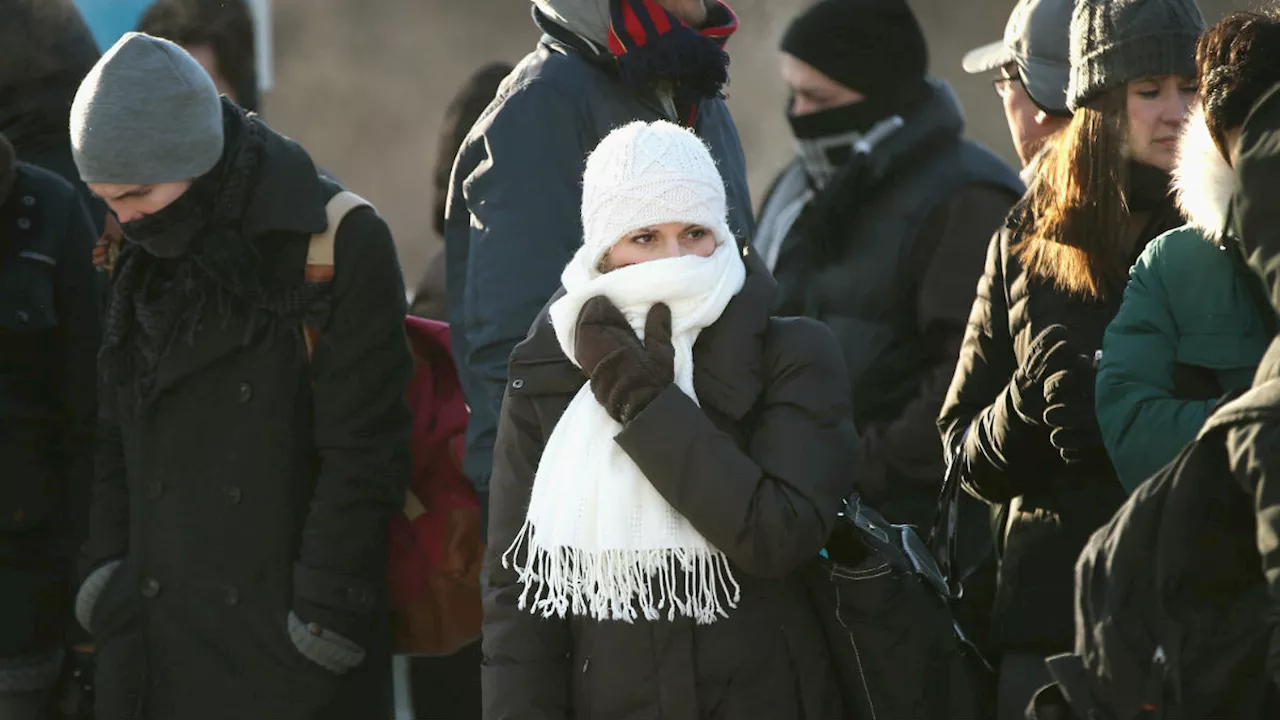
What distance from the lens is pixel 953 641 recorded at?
10.9ft

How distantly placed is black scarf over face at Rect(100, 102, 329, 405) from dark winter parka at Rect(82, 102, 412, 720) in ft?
0.04

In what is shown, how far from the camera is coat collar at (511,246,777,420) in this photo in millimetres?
3320

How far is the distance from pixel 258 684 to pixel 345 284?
886 mm

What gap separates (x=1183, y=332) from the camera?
127 inches

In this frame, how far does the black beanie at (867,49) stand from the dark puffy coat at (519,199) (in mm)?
1054

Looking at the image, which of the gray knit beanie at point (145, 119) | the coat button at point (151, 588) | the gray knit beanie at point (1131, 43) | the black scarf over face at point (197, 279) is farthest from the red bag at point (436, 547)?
the gray knit beanie at point (1131, 43)

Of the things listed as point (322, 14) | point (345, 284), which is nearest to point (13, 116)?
point (345, 284)

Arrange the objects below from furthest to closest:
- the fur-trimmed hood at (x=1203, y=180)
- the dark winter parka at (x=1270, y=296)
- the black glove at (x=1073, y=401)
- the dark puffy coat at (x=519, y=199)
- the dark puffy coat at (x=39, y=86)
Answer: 1. the dark puffy coat at (x=39, y=86)
2. the dark puffy coat at (x=519, y=199)
3. the black glove at (x=1073, y=401)
4. the fur-trimmed hood at (x=1203, y=180)
5. the dark winter parka at (x=1270, y=296)

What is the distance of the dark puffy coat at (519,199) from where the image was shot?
3.97 m

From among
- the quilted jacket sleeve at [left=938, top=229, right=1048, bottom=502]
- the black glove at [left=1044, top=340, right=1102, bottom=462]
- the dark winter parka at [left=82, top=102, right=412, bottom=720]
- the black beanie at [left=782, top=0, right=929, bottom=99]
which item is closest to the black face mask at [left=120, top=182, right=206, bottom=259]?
the dark winter parka at [left=82, top=102, right=412, bottom=720]

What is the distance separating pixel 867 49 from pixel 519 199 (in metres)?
1.52

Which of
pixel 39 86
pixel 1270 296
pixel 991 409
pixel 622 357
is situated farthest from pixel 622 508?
pixel 39 86

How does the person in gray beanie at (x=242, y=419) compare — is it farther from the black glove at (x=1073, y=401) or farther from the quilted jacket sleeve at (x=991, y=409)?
the black glove at (x=1073, y=401)

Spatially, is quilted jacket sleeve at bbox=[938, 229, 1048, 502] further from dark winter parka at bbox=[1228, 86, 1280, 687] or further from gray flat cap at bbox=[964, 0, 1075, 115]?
dark winter parka at bbox=[1228, 86, 1280, 687]
